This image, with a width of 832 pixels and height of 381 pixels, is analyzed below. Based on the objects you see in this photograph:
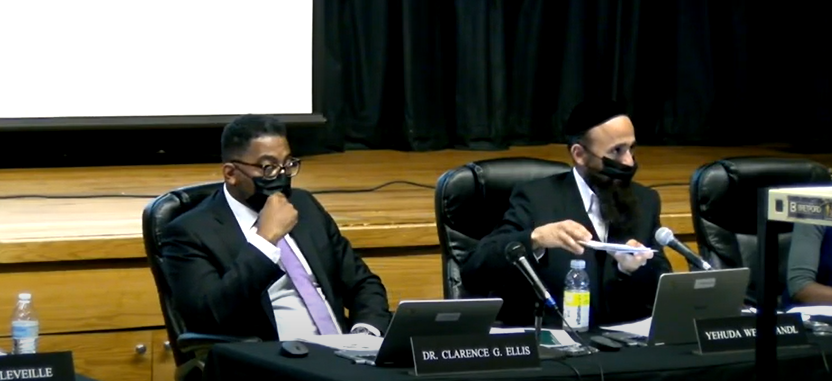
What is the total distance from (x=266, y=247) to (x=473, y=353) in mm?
867

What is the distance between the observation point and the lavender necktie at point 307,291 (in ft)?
10.7

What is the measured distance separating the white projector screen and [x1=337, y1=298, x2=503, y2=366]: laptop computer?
2969 millimetres

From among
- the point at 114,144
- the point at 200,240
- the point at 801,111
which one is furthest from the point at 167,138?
the point at 801,111

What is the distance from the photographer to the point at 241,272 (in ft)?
9.93

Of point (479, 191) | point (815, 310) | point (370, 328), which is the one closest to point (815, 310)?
point (815, 310)

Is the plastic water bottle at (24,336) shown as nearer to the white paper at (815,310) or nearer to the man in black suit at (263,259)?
the man in black suit at (263,259)

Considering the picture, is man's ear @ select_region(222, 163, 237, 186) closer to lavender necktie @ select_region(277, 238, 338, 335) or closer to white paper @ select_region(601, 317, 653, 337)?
lavender necktie @ select_region(277, 238, 338, 335)

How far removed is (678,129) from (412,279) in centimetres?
278

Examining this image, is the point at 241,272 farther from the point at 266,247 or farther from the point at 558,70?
the point at 558,70

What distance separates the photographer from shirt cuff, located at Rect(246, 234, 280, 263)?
3074 mm

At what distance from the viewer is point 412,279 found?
424cm

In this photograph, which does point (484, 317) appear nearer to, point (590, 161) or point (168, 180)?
point (590, 161)

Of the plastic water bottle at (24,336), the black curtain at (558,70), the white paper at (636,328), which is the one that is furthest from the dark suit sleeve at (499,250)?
the black curtain at (558,70)

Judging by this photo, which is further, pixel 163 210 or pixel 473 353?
pixel 163 210
